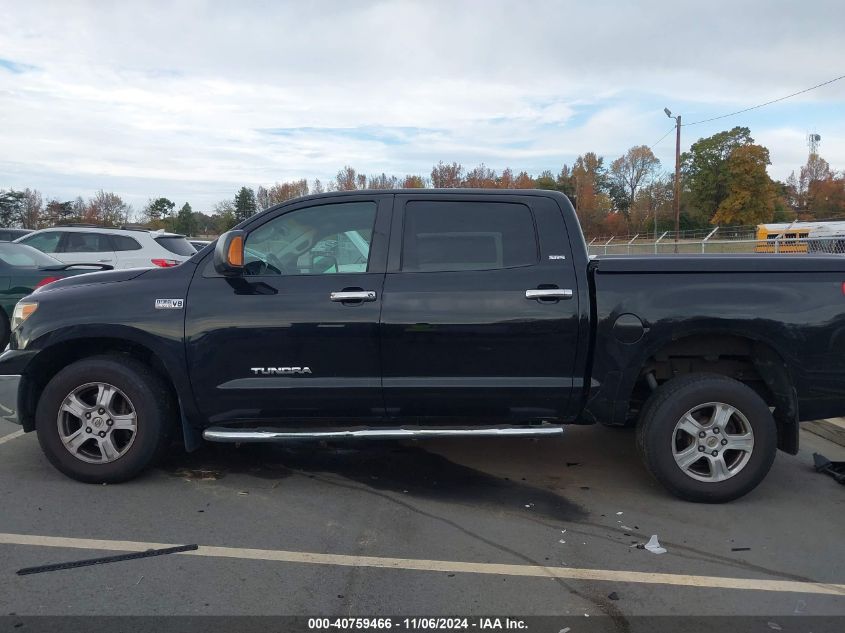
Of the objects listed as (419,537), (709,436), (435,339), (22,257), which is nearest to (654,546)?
(709,436)

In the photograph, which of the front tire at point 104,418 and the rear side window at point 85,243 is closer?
the front tire at point 104,418

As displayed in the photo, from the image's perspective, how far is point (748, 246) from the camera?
20625mm

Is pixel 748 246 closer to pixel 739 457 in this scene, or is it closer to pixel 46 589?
pixel 739 457

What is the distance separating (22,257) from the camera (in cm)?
921

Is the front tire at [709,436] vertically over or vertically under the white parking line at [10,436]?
over

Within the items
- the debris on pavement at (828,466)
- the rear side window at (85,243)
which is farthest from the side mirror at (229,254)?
the rear side window at (85,243)

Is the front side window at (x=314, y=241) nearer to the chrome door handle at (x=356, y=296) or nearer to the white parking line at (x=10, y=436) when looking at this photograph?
the chrome door handle at (x=356, y=296)

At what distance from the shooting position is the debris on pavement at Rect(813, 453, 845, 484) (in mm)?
4676

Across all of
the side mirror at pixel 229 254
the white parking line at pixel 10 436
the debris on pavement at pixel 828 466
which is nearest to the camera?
the side mirror at pixel 229 254

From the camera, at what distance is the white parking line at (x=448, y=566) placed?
324 cm

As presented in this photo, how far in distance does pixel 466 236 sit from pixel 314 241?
1.03 m

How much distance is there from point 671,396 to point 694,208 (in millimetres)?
69113

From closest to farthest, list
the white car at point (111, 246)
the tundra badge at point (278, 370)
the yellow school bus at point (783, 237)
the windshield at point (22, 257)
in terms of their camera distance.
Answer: the tundra badge at point (278, 370), the windshield at point (22, 257), the white car at point (111, 246), the yellow school bus at point (783, 237)

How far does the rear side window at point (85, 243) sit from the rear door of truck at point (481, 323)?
9200mm
